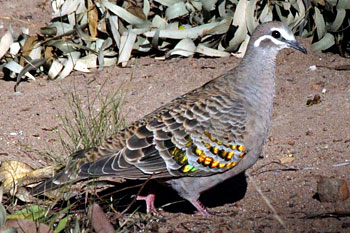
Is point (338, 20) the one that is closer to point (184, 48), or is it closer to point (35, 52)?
point (184, 48)

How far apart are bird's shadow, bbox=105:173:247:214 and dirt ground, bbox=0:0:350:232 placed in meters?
0.01

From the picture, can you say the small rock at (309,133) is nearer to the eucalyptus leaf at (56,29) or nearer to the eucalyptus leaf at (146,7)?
the eucalyptus leaf at (146,7)

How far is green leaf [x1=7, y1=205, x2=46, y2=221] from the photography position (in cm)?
412

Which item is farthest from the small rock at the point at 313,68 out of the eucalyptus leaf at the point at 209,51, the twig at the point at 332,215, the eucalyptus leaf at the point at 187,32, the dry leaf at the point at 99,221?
the dry leaf at the point at 99,221

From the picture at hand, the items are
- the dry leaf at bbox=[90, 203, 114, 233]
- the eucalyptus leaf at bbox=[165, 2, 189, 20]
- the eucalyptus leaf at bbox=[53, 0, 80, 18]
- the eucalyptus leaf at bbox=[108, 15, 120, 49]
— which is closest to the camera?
the dry leaf at bbox=[90, 203, 114, 233]

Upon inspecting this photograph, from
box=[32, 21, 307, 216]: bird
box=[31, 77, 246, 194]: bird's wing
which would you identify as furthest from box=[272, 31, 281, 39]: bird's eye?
box=[31, 77, 246, 194]: bird's wing

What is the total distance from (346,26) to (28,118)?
133 inches

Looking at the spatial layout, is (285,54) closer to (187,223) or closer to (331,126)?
(331,126)

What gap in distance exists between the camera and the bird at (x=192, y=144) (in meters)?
4.54

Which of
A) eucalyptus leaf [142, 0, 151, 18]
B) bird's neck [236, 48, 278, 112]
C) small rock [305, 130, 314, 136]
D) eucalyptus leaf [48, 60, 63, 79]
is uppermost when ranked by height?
bird's neck [236, 48, 278, 112]

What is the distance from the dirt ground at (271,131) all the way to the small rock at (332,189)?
0.05 meters

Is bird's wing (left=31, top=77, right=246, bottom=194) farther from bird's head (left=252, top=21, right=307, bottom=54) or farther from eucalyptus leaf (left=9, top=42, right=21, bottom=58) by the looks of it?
eucalyptus leaf (left=9, top=42, right=21, bottom=58)

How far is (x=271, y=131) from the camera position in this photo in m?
5.89

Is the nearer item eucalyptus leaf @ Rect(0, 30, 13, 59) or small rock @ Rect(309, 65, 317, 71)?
small rock @ Rect(309, 65, 317, 71)
